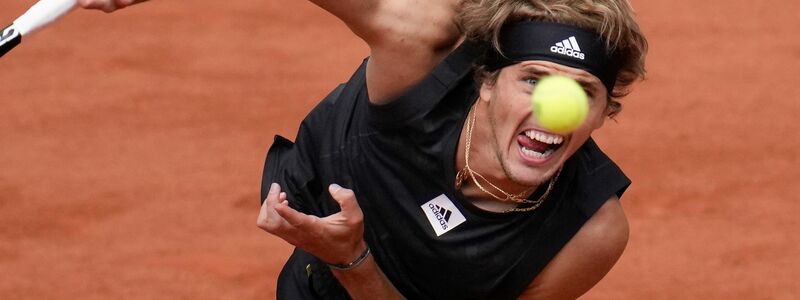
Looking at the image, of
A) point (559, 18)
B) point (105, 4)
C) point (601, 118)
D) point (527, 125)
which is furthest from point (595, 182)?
point (105, 4)

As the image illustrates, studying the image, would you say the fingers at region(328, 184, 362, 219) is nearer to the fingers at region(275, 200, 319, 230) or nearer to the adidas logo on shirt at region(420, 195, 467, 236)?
the fingers at region(275, 200, 319, 230)

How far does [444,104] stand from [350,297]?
2.00 feet

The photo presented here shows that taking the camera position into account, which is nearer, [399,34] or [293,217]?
[293,217]

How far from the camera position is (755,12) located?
859 cm

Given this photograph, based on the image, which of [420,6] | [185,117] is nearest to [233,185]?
[185,117]

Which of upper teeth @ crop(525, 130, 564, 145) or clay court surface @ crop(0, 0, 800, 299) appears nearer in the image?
upper teeth @ crop(525, 130, 564, 145)

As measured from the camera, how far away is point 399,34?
3988 millimetres

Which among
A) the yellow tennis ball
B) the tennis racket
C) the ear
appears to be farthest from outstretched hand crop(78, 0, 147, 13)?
the ear

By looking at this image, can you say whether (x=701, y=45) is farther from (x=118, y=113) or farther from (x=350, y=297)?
(x=350, y=297)

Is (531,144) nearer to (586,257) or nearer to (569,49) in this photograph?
(569,49)

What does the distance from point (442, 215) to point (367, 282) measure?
0.24 meters

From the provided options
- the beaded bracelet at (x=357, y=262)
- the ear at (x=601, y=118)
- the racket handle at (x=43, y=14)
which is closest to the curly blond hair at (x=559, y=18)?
the ear at (x=601, y=118)

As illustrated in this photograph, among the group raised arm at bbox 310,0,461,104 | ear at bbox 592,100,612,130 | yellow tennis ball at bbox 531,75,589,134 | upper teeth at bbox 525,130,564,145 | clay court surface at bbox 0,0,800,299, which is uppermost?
raised arm at bbox 310,0,461,104

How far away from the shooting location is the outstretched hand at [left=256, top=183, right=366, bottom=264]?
382 centimetres
